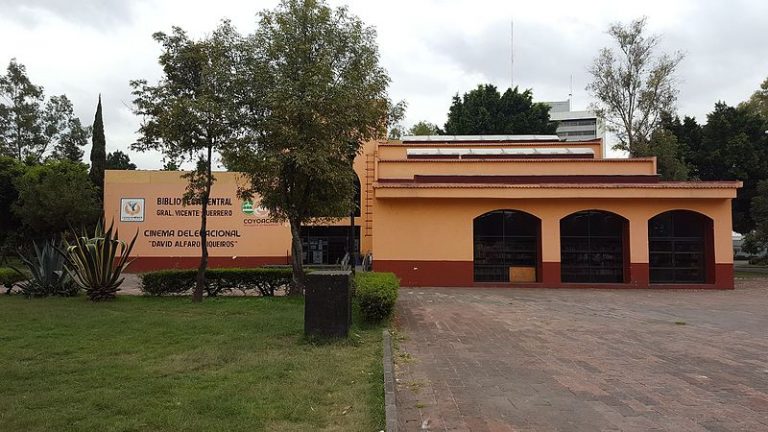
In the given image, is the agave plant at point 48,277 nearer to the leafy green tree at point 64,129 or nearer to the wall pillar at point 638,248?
the wall pillar at point 638,248

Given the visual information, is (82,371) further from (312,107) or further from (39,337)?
(312,107)

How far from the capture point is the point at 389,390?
17.1 ft

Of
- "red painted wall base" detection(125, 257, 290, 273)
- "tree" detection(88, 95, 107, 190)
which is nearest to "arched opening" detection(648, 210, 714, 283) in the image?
"red painted wall base" detection(125, 257, 290, 273)

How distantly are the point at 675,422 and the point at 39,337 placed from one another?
8.21 m

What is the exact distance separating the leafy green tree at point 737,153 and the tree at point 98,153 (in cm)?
3622

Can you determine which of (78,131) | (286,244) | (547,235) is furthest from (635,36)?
(78,131)

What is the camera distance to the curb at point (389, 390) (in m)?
4.30

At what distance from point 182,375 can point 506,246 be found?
16.3m

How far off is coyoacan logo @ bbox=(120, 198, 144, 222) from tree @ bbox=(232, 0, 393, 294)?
1690cm

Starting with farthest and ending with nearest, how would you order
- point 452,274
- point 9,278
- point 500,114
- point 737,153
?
1. point 500,114
2. point 737,153
3. point 452,274
4. point 9,278

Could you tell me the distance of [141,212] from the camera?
28312 millimetres

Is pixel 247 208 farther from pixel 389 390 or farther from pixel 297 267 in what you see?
pixel 389 390

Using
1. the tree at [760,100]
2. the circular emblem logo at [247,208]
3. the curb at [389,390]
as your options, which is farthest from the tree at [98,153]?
the tree at [760,100]

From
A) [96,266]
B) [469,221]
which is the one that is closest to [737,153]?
[469,221]
